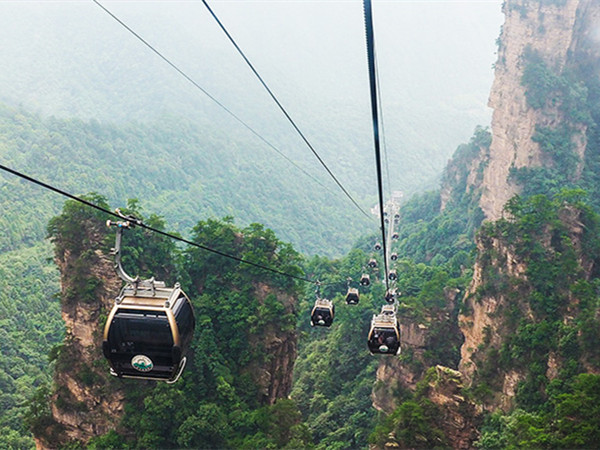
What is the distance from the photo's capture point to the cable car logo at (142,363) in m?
11.2

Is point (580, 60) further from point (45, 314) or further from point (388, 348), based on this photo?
point (45, 314)

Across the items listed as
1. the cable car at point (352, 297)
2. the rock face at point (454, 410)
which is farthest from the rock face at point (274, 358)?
the rock face at point (454, 410)

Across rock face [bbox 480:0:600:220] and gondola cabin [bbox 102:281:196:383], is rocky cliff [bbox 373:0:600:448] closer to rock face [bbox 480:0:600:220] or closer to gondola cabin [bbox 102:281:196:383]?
rock face [bbox 480:0:600:220]

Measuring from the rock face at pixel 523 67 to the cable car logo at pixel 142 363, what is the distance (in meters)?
37.6

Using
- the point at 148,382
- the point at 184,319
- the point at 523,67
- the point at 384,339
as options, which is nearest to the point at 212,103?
the point at 523,67

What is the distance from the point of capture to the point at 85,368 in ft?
82.1

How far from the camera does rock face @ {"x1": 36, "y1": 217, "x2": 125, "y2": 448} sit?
981 inches

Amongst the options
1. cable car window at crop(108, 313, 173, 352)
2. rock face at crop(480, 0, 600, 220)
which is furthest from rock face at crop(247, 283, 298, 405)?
rock face at crop(480, 0, 600, 220)

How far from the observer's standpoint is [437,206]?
69562 mm

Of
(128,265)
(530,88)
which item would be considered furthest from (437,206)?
(128,265)

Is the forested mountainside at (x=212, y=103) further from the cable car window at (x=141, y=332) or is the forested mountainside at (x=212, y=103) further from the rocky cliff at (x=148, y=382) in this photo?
the cable car window at (x=141, y=332)

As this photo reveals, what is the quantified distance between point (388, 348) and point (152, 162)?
9559cm

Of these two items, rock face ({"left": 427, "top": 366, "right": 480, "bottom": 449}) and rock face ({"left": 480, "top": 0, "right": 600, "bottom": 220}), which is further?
rock face ({"left": 480, "top": 0, "right": 600, "bottom": 220})

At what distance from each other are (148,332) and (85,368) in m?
15.5
